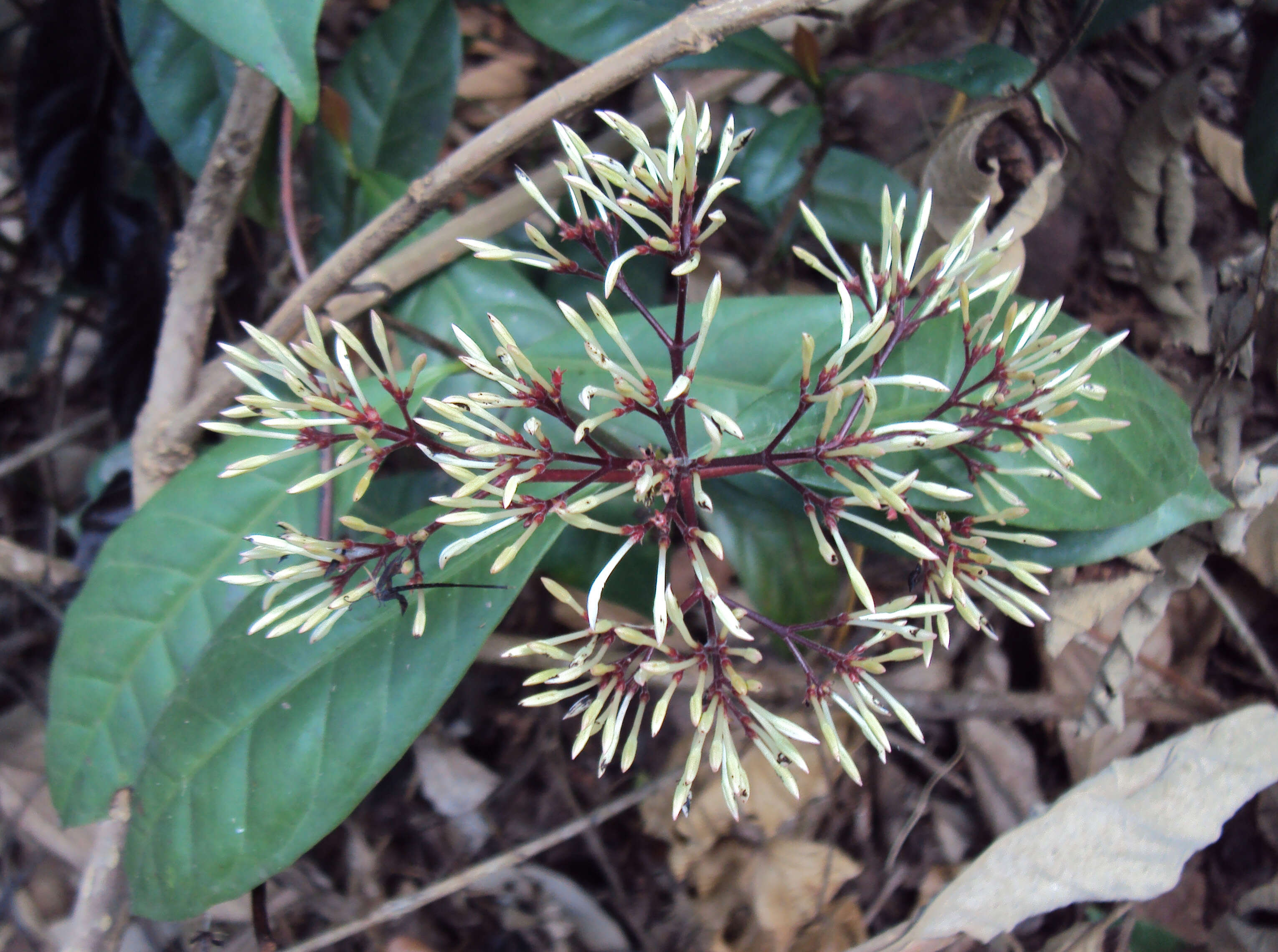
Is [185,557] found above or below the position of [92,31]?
below

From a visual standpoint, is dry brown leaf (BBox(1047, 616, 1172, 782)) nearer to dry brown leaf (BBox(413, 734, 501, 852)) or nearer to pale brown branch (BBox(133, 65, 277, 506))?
dry brown leaf (BBox(413, 734, 501, 852))

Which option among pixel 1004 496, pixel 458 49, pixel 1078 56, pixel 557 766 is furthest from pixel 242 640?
pixel 1078 56

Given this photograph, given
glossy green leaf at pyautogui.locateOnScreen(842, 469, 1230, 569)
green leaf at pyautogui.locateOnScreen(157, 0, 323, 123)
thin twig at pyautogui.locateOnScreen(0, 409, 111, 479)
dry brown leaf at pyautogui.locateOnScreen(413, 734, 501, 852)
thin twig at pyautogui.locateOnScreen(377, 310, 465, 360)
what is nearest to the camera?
green leaf at pyautogui.locateOnScreen(157, 0, 323, 123)

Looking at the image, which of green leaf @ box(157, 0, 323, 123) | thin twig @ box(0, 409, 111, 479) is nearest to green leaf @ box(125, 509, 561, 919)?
green leaf @ box(157, 0, 323, 123)

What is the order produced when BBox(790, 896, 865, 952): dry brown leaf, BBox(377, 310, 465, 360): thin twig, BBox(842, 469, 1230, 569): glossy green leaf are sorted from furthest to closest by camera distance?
BBox(790, 896, 865, 952): dry brown leaf, BBox(377, 310, 465, 360): thin twig, BBox(842, 469, 1230, 569): glossy green leaf

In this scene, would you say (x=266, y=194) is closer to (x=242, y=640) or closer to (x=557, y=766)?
(x=242, y=640)

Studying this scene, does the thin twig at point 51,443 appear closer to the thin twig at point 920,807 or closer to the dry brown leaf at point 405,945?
the dry brown leaf at point 405,945

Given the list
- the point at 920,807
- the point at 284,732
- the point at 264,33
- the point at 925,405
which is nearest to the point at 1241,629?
the point at 920,807
